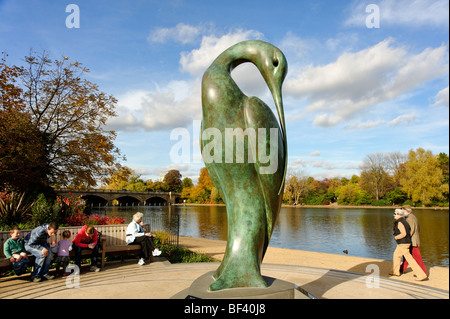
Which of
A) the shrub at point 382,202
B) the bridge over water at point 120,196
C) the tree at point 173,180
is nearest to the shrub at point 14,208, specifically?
the bridge over water at point 120,196

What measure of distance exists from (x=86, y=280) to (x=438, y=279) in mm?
7881

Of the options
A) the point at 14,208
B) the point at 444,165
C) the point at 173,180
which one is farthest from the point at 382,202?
the point at 173,180

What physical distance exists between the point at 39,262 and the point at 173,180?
271 feet

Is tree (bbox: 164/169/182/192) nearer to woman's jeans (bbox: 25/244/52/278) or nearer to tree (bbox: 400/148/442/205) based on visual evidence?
tree (bbox: 400/148/442/205)

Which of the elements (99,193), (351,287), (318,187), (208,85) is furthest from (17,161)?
(318,187)

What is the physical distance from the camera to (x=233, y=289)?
3.99 meters

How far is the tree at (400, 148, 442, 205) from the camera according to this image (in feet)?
143

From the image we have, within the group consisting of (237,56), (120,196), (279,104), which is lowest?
(120,196)

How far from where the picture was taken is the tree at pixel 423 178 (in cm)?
4362

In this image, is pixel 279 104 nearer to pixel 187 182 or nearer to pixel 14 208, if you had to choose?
pixel 14 208

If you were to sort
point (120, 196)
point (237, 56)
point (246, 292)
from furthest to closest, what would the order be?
point (120, 196)
point (237, 56)
point (246, 292)

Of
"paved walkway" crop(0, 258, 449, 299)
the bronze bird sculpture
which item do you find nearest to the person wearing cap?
"paved walkway" crop(0, 258, 449, 299)

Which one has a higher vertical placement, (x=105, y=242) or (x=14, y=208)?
(x=14, y=208)

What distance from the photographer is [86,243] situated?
7.04 metres
